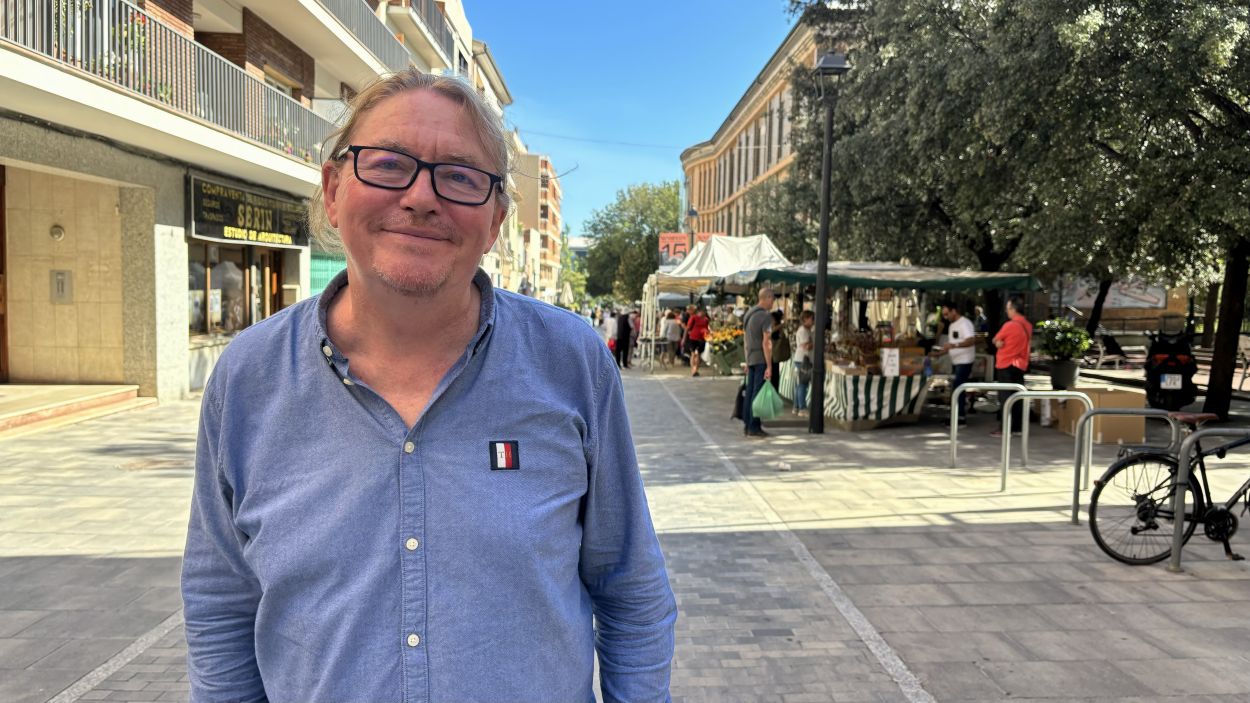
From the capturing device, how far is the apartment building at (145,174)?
9.30m

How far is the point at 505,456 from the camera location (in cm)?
142

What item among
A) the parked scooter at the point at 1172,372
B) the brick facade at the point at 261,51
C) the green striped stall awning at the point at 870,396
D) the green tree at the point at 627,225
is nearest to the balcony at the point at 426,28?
the brick facade at the point at 261,51

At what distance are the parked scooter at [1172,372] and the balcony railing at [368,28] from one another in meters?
13.3

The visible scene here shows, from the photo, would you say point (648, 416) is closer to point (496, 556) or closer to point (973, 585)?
point (973, 585)

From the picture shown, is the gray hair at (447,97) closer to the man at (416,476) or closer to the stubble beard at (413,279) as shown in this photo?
the man at (416,476)

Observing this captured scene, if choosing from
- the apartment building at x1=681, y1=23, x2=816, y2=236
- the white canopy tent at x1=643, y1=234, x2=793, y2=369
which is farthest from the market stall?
the apartment building at x1=681, y1=23, x2=816, y2=236

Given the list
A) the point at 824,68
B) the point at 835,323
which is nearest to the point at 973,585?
the point at 824,68

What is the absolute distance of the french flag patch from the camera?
1403 mm

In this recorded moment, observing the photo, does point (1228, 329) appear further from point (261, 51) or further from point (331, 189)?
point (261, 51)

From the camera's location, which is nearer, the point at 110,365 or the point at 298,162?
the point at 110,365

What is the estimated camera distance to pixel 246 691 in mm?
1537

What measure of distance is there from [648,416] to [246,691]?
37.0ft

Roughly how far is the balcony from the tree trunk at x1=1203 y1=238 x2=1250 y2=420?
56.2 ft

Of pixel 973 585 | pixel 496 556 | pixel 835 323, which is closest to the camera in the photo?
A: pixel 496 556
